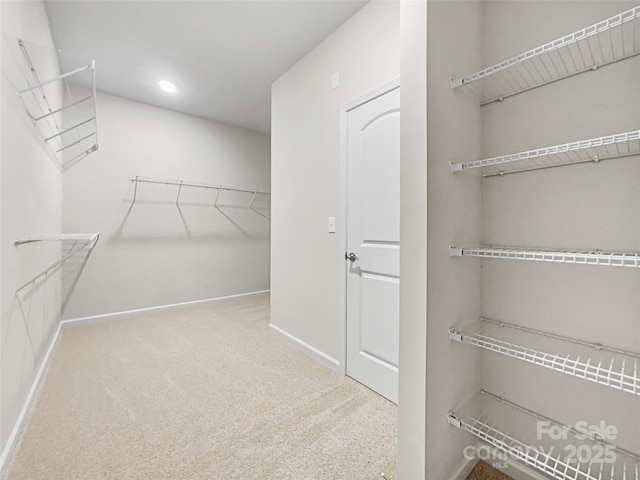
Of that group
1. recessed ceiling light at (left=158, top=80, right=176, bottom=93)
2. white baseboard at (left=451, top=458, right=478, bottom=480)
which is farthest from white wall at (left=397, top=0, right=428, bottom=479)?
recessed ceiling light at (left=158, top=80, right=176, bottom=93)

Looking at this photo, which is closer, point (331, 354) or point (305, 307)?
point (331, 354)

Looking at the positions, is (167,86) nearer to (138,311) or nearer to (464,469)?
(138,311)

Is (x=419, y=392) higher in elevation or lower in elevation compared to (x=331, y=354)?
higher

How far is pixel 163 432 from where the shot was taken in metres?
1.49

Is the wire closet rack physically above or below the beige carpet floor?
above

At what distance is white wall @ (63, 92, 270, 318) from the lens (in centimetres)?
320

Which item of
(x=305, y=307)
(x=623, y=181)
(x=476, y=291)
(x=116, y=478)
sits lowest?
(x=116, y=478)

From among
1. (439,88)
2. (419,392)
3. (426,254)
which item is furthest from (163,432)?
(439,88)

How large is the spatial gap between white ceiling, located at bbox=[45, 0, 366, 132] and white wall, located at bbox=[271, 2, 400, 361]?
7.0 inches

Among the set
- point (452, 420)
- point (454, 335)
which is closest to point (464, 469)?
point (452, 420)

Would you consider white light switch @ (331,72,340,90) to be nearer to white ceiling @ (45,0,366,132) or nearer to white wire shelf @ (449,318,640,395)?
white ceiling @ (45,0,366,132)

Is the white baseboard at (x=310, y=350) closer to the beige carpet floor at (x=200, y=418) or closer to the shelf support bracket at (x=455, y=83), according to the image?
the beige carpet floor at (x=200, y=418)

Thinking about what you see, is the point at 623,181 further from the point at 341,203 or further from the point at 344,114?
the point at 344,114

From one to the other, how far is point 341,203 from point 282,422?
1.42 metres
